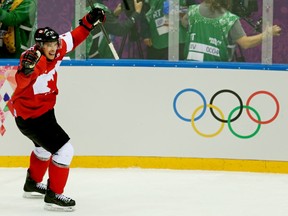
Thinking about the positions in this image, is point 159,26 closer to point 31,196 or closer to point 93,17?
point 93,17

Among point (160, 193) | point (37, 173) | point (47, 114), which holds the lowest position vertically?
point (160, 193)

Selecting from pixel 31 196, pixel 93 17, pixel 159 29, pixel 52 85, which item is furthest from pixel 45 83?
pixel 159 29

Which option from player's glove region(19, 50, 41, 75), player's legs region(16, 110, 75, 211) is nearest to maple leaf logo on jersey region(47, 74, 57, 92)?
player's legs region(16, 110, 75, 211)

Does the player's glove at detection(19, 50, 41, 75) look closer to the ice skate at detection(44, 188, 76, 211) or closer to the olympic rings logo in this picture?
the ice skate at detection(44, 188, 76, 211)

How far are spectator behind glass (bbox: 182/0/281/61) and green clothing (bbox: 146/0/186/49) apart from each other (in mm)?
98

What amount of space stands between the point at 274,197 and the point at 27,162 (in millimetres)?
2073

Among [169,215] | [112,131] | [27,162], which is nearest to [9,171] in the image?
[27,162]

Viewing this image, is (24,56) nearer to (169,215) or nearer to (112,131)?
(169,215)

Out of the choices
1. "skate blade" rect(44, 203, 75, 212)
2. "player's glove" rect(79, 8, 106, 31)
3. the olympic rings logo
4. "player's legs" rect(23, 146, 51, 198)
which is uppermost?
"player's glove" rect(79, 8, 106, 31)

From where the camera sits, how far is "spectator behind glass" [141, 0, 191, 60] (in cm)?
767

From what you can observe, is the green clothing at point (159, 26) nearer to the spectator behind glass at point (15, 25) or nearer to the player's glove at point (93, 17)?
the spectator behind glass at point (15, 25)

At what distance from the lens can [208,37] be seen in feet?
25.1

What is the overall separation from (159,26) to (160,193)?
63.7 inches

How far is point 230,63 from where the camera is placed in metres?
7.49
